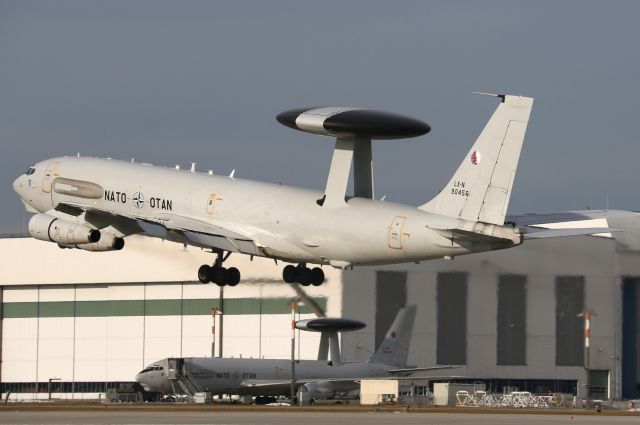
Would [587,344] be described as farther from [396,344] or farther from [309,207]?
[309,207]

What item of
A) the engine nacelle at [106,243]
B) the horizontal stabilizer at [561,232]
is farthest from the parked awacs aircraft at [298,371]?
the horizontal stabilizer at [561,232]

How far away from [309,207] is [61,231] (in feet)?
43.1

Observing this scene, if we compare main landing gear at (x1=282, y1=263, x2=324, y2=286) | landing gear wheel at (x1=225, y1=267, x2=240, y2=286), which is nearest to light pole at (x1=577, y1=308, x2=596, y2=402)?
main landing gear at (x1=282, y1=263, x2=324, y2=286)

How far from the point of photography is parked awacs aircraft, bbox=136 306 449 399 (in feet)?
335

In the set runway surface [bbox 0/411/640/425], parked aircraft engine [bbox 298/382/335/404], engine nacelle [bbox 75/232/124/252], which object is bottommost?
runway surface [bbox 0/411/640/425]

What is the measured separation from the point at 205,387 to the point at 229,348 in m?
21.8

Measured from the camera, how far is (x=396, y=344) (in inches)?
4289

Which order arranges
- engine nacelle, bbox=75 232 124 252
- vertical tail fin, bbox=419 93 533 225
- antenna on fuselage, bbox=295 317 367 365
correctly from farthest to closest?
antenna on fuselage, bbox=295 317 367 365 < engine nacelle, bbox=75 232 124 252 < vertical tail fin, bbox=419 93 533 225

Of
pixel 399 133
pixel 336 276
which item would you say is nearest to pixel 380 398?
pixel 336 276

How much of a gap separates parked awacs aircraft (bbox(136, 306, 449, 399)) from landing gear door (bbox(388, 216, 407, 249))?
42.8m

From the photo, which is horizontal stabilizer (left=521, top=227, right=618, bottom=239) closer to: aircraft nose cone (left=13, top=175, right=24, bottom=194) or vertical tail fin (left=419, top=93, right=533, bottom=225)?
vertical tail fin (left=419, top=93, right=533, bottom=225)

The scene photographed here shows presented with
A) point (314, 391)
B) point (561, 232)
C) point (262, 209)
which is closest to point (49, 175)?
point (262, 209)

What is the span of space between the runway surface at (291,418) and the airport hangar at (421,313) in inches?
1146

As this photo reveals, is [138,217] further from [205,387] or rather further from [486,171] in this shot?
[205,387]
